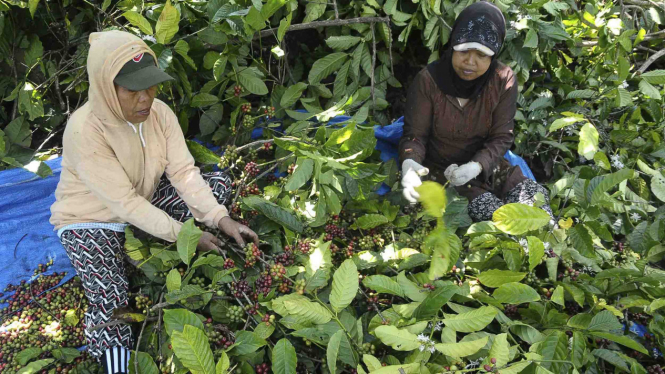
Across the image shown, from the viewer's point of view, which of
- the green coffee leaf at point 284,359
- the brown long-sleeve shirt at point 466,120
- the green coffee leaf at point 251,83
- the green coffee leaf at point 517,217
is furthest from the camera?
the green coffee leaf at point 251,83

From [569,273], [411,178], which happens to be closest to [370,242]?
[411,178]

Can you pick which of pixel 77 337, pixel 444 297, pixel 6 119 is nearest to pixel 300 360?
pixel 444 297

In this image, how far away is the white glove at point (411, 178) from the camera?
200 cm

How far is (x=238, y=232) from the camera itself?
1909mm

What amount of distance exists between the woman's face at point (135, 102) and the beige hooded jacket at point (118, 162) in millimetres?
22

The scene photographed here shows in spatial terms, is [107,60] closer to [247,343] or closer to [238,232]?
[238,232]

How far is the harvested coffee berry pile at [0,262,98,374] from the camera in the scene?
1.78 meters

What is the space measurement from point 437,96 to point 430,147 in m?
0.30

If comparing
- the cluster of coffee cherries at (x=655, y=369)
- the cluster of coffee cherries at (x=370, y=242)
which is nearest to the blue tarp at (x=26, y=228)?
the cluster of coffee cherries at (x=370, y=242)

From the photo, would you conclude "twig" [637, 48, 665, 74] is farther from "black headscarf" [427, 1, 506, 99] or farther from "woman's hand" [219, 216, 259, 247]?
"woman's hand" [219, 216, 259, 247]

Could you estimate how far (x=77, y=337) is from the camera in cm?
190

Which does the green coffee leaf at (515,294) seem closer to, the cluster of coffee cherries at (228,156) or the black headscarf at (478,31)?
the black headscarf at (478,31)

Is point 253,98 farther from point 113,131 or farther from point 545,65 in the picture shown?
point 545,65

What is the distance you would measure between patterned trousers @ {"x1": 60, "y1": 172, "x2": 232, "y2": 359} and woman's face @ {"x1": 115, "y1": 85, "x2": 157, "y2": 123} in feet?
1.64
